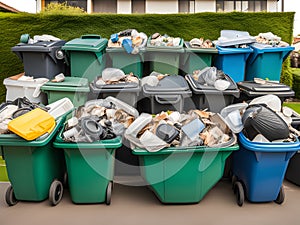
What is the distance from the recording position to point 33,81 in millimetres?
4180

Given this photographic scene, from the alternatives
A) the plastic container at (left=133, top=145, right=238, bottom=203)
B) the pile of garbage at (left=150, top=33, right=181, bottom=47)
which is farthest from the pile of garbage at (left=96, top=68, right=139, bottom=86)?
the plastic container at (left=133, top=145, right=238, bottom=203)

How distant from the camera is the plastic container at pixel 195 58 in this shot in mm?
4484

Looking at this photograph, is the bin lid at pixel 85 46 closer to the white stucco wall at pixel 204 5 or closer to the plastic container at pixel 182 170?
the plastic container at pixel 182 170

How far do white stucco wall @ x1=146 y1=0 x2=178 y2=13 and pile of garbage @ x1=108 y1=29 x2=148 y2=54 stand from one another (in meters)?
13.7

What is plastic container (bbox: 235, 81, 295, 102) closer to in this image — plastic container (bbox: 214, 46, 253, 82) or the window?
plastic container (bbox: 214, 46, 253, 82)

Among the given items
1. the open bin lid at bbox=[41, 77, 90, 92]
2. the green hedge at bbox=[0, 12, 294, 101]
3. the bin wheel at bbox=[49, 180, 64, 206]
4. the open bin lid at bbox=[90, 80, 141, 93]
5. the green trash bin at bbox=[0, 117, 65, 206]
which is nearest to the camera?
the green trash bin at bbox=[0, 117, 65, 206]

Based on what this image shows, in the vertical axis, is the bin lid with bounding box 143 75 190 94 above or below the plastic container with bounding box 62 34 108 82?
below

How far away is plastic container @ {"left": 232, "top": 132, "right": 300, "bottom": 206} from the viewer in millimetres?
3172

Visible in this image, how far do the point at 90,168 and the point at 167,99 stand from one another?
109cm

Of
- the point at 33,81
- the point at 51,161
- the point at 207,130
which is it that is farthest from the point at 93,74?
the point at 207,130

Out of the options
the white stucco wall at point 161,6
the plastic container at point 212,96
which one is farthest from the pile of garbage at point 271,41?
the white stucco wall at point 161,6

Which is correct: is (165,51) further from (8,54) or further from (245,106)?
(8,54)

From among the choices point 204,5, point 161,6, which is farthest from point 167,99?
point 204,5

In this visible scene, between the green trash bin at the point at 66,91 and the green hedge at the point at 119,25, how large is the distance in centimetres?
238
